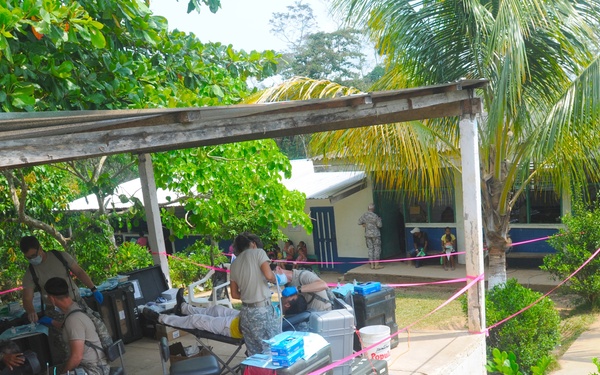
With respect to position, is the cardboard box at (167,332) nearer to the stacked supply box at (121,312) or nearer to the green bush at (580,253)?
the stacked supply box at (121,312)

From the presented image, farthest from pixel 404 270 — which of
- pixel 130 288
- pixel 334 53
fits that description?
pixel 334 53

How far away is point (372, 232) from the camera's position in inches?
579

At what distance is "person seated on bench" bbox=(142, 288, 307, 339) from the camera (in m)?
6.27

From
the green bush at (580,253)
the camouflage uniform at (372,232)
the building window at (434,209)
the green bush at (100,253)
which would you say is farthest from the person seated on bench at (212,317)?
the camouflage uniform at (372,232)

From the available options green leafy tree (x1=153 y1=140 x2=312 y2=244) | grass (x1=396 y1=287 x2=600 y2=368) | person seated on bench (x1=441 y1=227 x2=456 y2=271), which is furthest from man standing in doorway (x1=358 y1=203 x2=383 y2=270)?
green leafy tree (x1=153 y1=140 x2=312 y2=244)

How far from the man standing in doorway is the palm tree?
5778 millimetres

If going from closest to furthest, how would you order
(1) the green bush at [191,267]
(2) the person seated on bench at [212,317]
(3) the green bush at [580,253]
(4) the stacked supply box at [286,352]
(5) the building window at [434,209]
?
(4) the stacked supply box at [286,352] < (2) the person seated on bench at [212,317] < (3) the green bush at [580,253] < (1) the green bush at [191,267] < (5) the building window at [434,209]

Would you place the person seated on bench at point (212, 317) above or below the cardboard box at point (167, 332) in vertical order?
above

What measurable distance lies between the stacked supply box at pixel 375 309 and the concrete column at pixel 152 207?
11.7 feet

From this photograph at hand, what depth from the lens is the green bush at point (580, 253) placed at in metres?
9.71

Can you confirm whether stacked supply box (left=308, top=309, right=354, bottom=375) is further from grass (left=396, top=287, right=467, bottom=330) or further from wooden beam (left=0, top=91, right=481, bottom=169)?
grass (left=396, top=287, right=467, bottom=330)

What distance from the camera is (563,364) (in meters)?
7.85

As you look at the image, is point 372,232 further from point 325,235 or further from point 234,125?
point 234,125

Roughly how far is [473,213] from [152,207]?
15.9 feet
